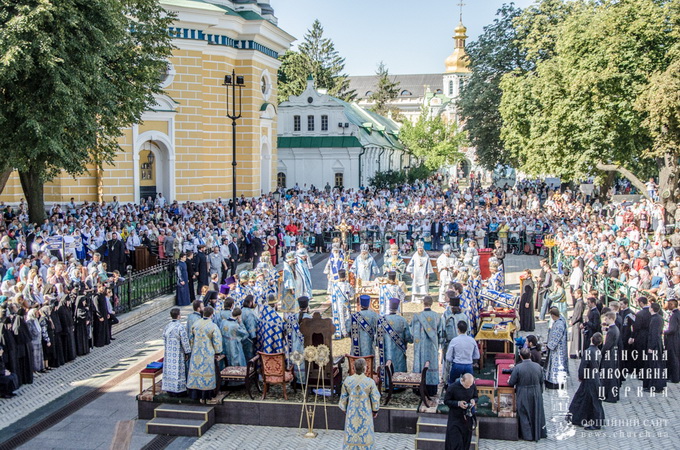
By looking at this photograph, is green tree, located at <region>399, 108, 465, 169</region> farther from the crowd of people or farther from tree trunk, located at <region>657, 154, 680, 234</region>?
tree trunk, located at <region>657, 154, 680, 234</region>

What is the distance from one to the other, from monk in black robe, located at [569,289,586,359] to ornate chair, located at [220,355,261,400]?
6.78 metres

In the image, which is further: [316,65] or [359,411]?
[316,65]

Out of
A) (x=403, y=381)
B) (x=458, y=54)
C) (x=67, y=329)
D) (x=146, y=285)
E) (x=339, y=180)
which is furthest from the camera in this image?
(x=458, y=54)

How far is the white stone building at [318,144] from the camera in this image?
53.4 metres

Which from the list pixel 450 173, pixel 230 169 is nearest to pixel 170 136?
pixel 230 169

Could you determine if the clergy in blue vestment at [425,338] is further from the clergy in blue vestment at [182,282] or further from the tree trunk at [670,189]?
the tree trunk at [670,189]

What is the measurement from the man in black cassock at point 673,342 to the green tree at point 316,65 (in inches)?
2554

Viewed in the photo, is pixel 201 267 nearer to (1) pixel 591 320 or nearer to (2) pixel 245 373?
(2) pixel 245 373

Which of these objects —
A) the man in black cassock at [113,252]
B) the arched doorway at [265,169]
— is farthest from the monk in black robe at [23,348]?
the arched doorway at [265,169]

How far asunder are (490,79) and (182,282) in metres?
30.8

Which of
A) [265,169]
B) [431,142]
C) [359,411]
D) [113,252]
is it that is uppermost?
[431,142]

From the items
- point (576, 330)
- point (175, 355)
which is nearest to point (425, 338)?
point (576, 330)

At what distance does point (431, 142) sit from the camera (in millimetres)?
74000

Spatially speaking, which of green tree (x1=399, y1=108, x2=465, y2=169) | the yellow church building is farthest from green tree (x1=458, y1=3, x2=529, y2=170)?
green tree (x1=399, y1=108, x2=465, y2=169)
